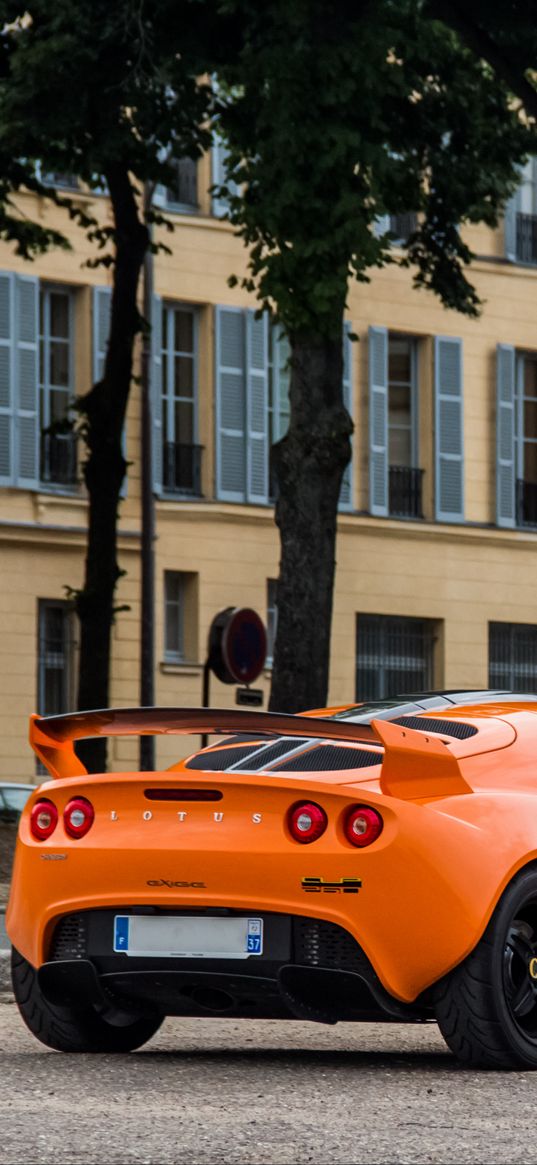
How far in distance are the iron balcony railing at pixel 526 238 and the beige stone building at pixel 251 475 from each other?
0.13ft

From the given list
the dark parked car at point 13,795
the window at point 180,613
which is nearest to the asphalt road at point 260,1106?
the dark parked car at point 13,795

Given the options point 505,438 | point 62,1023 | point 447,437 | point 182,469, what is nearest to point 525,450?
point 505,438

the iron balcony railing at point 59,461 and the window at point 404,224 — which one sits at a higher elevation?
the window at point 404,224

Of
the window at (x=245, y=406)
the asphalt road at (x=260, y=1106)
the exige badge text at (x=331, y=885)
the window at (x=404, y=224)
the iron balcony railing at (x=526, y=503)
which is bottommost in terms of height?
the asphalt road at (x=260, y=1106)

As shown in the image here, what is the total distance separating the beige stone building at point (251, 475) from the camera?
34531 mm

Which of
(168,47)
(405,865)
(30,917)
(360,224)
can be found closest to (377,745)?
(405,865)

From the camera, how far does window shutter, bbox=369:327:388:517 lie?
3834 cm

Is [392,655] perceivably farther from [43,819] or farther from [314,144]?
[43,819]

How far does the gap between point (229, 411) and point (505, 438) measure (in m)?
5.36

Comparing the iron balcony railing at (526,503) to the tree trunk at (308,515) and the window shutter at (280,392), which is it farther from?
the tree trunk at (308,515)

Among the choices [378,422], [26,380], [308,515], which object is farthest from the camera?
[378,422]

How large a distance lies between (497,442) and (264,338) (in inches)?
184

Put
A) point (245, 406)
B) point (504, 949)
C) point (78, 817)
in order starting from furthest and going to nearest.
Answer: point (245, 406) < point (78, 817) < point (504, 949)

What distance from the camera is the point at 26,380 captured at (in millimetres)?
34406
